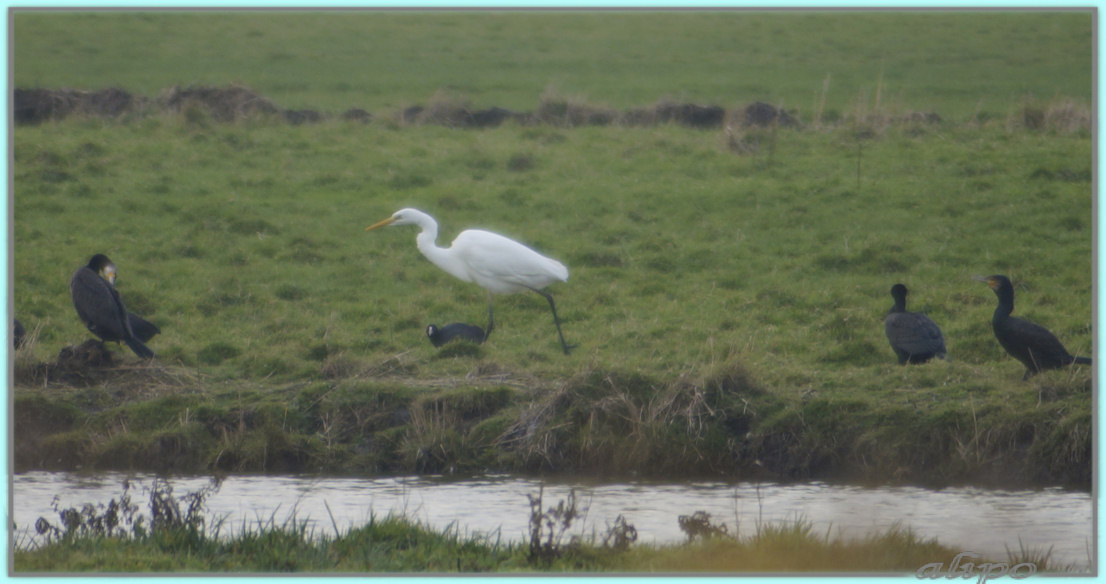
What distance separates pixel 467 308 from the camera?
12555 mm

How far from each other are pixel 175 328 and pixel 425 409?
11.4 ft

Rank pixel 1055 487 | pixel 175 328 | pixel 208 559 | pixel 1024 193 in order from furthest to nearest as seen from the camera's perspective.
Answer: pixel 1024 193 → pixel 175 328 → pixel 1055 487 → pixel 208 559

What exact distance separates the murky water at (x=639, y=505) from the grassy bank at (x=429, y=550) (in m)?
0.30

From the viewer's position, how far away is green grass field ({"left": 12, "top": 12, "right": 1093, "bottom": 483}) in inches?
365

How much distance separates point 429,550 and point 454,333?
4.37m

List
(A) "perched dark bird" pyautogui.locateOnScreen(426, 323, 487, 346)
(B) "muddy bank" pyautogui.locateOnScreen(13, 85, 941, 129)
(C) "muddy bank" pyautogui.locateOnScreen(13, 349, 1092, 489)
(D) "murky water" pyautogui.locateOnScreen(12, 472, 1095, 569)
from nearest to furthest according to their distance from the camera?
(D) "murky water" pyautogui.locateOnScreen(12, 472, 1095, 569)
(C) "muddy bank" pyautogui.locateOnScreen(13, 349, 1092, 489)
(A) "perched dark bird" pyautogui.locateOnScreen(426, 323, 487, 346)
(B) "muddy bank" pyautogui.locateOnScreen(13, 85, 941, 129)

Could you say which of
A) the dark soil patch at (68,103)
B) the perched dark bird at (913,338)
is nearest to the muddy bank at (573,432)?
the perched dark bird at (913,338)

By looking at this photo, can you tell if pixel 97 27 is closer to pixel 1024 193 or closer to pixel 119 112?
pixel 119 112

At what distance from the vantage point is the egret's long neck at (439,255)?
40.0ft

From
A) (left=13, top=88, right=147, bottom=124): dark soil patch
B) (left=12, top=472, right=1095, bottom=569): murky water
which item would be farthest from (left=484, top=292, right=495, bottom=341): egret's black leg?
(left=13, top=88, right=147, bottom=124): dark soil patch

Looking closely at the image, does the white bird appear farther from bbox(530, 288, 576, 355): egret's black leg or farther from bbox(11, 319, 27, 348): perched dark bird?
bbox(11, 319, 27, 348): perched dark bird

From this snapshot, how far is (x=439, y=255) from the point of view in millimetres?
12312

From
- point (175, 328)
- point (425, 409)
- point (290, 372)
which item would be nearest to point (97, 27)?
point (175, 328)

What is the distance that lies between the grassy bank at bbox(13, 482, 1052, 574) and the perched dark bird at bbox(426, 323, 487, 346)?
4.04 m
